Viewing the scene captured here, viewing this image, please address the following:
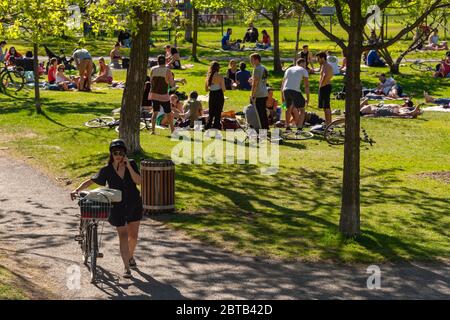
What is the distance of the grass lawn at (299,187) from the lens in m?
14.2

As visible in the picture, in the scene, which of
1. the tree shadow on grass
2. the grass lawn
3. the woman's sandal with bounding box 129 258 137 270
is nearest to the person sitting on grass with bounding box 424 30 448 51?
the grass lawn

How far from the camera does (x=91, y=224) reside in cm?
1209

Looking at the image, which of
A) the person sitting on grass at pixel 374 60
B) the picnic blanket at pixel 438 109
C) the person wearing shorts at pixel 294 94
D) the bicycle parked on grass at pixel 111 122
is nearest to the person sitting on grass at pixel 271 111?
the person wearing shorts at pixel 294 94

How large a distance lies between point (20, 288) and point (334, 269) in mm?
3996

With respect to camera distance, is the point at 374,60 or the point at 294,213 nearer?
the point at 294,213

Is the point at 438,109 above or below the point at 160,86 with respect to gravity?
below

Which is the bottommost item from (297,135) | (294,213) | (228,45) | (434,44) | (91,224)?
(294,213)

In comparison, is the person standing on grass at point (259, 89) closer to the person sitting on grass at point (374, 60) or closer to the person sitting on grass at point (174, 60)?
the person sitting on grass at point (174, 60)

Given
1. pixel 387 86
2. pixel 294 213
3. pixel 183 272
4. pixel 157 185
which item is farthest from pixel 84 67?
pixel 183 272

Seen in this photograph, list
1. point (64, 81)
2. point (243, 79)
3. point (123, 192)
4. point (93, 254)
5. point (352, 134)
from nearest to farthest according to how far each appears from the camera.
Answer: point (93, 254)
point (123, 192)
point (352, 134)
point (243, 79)
point (64, 81)

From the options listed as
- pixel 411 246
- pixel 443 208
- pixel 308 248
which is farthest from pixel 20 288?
pixel 443 208

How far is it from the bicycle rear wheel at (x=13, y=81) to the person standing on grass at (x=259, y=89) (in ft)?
39.1

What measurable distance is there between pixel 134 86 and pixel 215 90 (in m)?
3.23

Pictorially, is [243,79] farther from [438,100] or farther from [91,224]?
[91,224]
